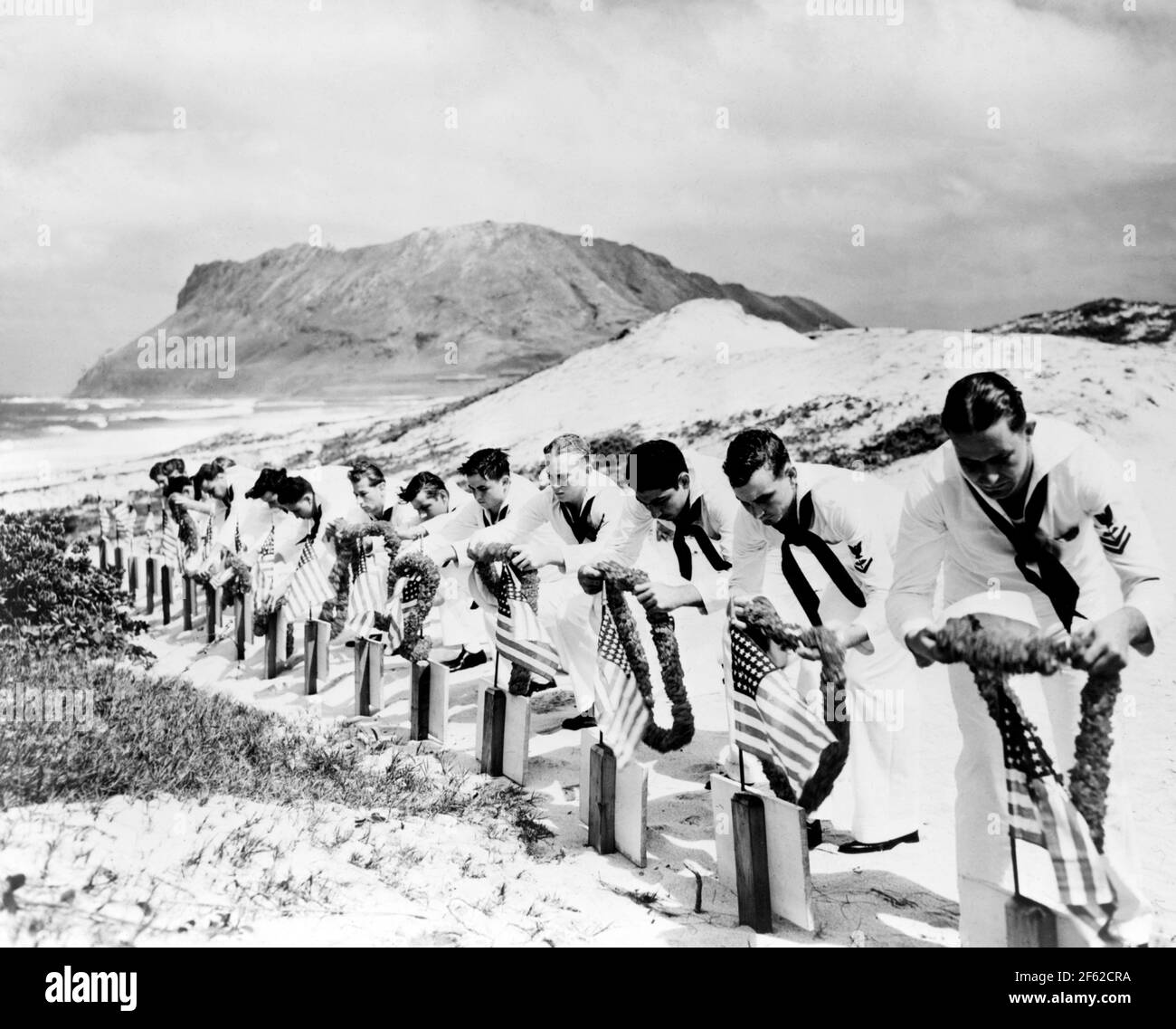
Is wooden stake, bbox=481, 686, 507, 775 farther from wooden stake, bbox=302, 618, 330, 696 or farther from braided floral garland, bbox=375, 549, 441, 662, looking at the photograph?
wooden stake, bbox=302, 618, 330, 696

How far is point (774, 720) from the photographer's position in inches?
161

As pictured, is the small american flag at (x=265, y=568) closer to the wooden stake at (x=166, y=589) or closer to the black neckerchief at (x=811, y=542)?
the wooden stake at (x=166, y=589)

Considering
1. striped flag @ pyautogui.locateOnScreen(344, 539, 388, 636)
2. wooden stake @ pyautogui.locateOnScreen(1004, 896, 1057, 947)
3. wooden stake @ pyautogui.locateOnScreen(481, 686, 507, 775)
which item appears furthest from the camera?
striped flag @ pyautogui.locateOnScreen(344, 539, 388, 636)

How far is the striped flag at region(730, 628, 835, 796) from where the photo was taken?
13.4 feet

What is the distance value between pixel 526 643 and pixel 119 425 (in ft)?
230

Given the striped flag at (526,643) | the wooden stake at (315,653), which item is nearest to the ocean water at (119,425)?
the wooden stake at (315,653)

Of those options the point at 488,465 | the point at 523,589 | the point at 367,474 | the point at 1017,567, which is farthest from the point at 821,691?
the point at 367,474

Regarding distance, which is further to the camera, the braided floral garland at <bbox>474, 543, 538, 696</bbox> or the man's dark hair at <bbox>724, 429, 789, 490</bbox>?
the braided floral garland at <bbox>474, 543, 538, 696</bbox>

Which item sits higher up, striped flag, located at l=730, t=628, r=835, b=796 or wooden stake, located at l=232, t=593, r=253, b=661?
striped flag, located at l=730, t=628, r=835, b=796

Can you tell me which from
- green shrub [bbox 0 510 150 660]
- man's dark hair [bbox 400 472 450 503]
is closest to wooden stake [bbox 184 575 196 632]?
green shrub [bbox 0 510 150 660]

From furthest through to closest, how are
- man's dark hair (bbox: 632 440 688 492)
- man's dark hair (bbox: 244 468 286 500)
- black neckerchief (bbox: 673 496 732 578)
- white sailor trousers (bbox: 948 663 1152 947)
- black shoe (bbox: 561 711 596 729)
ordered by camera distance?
man's dark hair (bbox: 244 468 286 500)
black shoe (bbox: 561 711 596 729)
black neckerchief (bbox: 673 496 732 578)
man's dark hair (bbox: 632 440 688 492)
white sailor trousers (bbox: 948 663 1152 947)

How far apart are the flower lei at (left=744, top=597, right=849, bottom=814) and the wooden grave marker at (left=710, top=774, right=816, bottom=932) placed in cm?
22

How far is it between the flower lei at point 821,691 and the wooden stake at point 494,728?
6.94 feet
